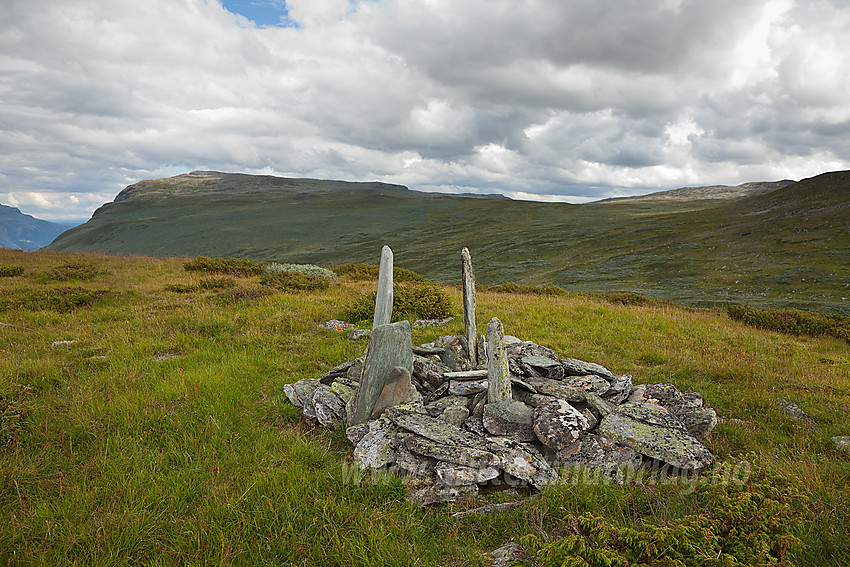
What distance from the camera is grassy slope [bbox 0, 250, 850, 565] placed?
3.89 meters

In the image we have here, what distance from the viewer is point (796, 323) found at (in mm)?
15484

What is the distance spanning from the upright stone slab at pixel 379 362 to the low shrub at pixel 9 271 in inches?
832

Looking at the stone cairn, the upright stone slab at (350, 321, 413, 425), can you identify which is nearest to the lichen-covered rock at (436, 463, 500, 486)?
the stone cairn

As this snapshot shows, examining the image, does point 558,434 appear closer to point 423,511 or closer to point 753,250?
point 423,511

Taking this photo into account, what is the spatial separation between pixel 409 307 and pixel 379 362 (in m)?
7.25

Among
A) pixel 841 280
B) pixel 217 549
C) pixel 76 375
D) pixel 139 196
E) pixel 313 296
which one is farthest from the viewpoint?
pixel 139 196

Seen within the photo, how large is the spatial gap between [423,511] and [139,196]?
710 feet

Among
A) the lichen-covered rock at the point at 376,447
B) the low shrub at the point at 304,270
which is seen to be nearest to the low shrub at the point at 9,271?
the low shrub at the point at 304,270

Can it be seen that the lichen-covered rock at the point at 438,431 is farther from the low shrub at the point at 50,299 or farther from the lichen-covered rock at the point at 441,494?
the low shrub at the point at 50,299

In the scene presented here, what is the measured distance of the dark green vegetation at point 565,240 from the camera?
3762 centimetres

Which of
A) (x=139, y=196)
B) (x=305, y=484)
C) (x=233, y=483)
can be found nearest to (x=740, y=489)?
(x=305, y=484)

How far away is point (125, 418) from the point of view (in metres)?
5.98

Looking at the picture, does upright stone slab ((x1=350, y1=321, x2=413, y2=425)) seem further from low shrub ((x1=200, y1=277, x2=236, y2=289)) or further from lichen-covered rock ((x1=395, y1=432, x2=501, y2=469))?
low shrub ((x1=200, y1=277, x2=236, y2=289))

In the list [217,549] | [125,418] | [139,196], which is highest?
[139,196]
